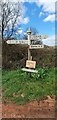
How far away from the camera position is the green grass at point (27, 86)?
334 inches

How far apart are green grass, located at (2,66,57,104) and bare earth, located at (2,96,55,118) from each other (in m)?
0.24

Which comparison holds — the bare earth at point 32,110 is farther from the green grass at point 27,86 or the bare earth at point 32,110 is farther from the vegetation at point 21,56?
the vegetation at point 21,56

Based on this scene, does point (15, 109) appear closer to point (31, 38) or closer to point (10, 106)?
point (10, 106)

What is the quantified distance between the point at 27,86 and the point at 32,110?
146cm

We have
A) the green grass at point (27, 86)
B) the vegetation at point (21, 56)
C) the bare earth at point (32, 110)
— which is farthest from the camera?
the vegetation at point (21, 56)

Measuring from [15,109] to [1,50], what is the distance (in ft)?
16.2

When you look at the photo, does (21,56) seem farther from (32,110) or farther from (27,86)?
(32,110)

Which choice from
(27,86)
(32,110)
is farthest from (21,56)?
(32,110)

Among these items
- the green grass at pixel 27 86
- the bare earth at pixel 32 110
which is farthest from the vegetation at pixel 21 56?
the bare earth at pixel 32 110

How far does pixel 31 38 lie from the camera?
31.6 feet

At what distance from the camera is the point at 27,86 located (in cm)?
903

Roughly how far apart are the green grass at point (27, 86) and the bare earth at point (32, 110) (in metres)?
0.24

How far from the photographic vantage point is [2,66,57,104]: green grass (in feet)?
27.9

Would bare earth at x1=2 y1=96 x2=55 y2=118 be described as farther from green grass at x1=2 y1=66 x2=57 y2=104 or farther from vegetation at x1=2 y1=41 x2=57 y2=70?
vegetation at x1=2 y1=41 x2=57 y2=70
